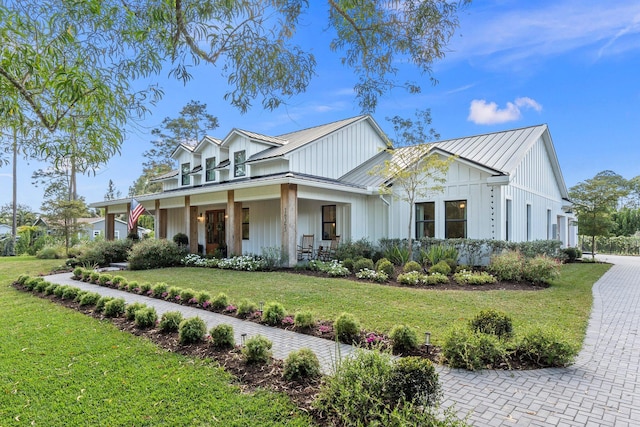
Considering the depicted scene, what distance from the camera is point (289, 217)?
12047 mm

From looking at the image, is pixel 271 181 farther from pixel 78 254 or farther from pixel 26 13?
pixel 78 254

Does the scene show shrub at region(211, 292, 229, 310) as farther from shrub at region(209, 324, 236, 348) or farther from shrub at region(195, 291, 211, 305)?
shrub at region(209, 324, 236, 348)

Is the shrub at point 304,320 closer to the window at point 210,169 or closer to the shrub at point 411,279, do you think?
the shrub at point 411,279

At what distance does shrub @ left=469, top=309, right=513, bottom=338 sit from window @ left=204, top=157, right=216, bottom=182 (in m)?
14.5

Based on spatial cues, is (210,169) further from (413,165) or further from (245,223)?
(413,165)

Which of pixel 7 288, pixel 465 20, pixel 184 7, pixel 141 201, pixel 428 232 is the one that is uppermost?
pixel 465 20

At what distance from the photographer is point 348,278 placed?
10547 mm

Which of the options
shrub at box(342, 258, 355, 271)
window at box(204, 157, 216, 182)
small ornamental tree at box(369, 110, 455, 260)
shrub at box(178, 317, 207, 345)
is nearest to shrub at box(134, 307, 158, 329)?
shrub at box(178, 317, 207, 345)

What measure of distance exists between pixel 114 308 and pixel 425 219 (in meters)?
11.1

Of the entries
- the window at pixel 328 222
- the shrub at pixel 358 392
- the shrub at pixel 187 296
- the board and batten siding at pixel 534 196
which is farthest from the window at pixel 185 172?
the shrub at pixel 358 392

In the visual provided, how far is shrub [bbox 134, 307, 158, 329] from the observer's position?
5.32 meters


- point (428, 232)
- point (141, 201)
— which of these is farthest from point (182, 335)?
point (141, 201)

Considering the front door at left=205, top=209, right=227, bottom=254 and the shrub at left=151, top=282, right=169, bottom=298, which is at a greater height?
the front door at left=205, top=209, right=227, bottom=254

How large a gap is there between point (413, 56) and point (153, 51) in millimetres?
3554
